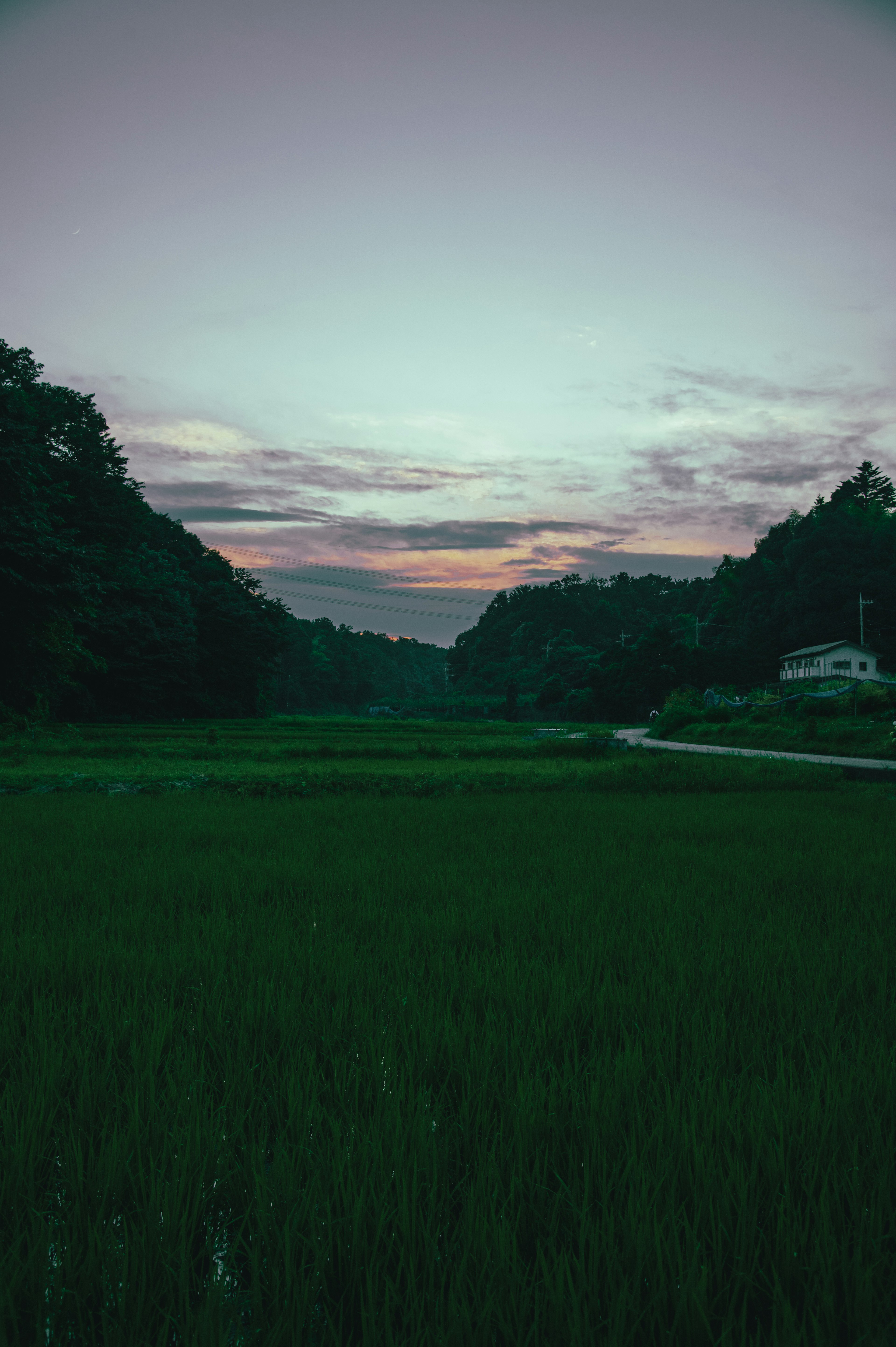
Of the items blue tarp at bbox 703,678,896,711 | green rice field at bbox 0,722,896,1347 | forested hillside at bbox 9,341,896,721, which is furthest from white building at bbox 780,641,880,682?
green rice field at bbox 0,722,896,1347

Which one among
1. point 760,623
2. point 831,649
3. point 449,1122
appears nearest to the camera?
point 449,1122

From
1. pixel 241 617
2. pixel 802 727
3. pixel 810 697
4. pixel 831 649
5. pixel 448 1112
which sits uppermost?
pixel 241 617

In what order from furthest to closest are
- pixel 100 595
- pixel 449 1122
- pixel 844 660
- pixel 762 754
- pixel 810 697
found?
pixel 844 660 → pixel 810 697 → pixel 100 595 → pixel 762 754 → pixel 449 1122

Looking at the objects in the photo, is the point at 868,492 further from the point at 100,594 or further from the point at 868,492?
the point at 100,594

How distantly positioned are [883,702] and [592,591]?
295 ft

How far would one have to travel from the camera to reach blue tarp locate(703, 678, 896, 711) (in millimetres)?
22422

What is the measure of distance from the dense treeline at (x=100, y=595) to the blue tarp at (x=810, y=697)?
2297 centimetres

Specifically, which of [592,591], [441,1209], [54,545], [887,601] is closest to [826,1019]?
[441,1209]

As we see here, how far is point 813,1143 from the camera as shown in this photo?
172cm

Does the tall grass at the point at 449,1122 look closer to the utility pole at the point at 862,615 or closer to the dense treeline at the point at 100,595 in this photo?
the dense treeline at the point at 100,595

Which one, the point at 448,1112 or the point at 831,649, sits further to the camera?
the point at 831,649

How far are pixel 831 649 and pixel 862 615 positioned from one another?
4195 millimetres

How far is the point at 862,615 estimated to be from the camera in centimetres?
4869

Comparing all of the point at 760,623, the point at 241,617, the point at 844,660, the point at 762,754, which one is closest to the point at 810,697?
the point at 762,754
